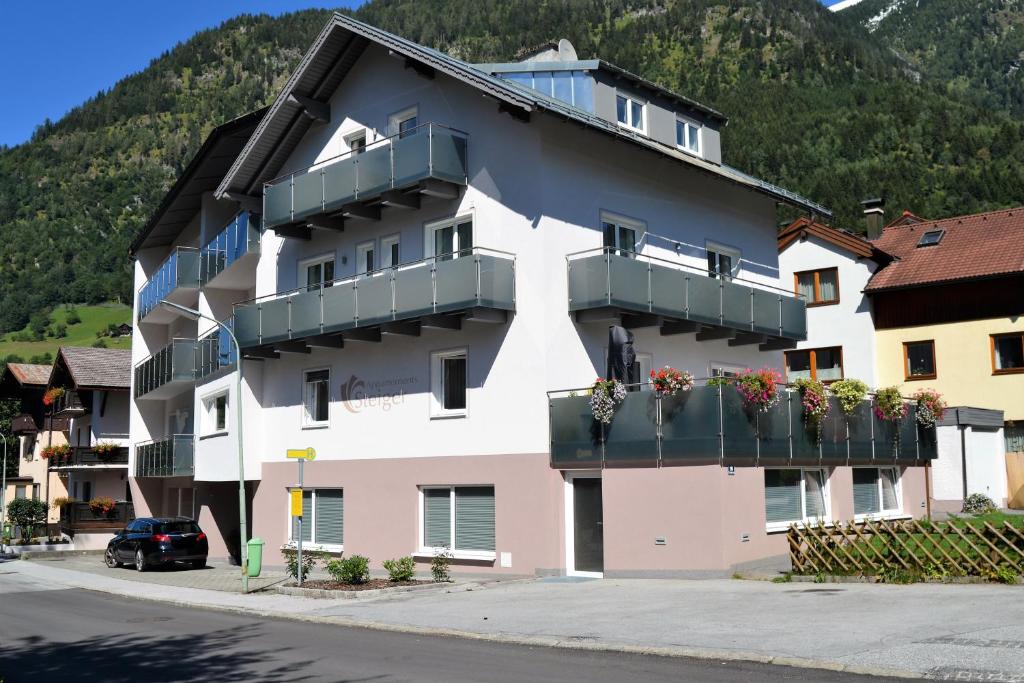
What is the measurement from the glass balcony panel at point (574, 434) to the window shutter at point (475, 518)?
2111 millimetres

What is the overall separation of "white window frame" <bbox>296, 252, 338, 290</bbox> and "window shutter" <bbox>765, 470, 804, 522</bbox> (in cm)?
1236

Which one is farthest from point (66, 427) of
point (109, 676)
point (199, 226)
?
point (109, 676)

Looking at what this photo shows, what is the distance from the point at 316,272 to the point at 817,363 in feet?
72.2

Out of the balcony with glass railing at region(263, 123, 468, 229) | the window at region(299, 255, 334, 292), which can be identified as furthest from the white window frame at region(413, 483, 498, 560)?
the window at region(299, 255, 334, 292)

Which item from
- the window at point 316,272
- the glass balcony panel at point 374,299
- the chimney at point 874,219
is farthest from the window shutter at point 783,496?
the chimney at point 874,219

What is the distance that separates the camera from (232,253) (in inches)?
1272

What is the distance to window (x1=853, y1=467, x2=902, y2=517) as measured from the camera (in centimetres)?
2664

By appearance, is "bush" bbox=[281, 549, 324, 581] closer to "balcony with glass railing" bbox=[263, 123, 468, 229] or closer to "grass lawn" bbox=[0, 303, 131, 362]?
"balcony with glass railing" bbox=[263, 123, 468, 229]

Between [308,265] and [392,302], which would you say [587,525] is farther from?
[308,265]

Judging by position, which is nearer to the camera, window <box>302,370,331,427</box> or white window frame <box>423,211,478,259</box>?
white window frame <box>423,211,478,259</box>

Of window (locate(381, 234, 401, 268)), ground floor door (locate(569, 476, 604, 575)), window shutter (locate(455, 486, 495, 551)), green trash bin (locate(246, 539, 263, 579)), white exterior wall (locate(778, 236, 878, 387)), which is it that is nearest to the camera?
ground floor door (locate(569, 476, 604, 575))

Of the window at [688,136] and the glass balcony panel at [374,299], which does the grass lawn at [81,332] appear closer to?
the window at [688,136]

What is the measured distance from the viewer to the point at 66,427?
58.1 metres

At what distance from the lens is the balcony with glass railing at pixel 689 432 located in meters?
21.2
